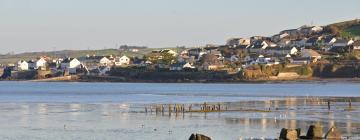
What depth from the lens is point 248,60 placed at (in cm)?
15075

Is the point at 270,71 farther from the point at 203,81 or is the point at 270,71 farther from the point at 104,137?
the point at 104,137

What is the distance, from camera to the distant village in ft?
456

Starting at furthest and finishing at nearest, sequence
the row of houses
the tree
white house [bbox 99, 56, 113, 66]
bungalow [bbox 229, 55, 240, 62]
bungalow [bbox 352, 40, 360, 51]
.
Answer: white house [bbox 99, 56, 113, 66] < the row of houses < bungalow [bbox 229, 55, 240, 62] < bungalow [bbox 352, 40, 360, 51] < the tree

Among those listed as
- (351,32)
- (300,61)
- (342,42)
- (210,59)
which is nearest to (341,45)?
(342,42)

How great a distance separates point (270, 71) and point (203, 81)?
483 inches

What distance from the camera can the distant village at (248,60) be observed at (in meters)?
139

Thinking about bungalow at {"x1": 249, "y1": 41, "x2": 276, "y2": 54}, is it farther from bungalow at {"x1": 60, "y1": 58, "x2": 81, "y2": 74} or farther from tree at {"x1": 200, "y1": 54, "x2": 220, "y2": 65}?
bungalow at {"x1": 60, "y1": 58, "x2": 81, "y2": 74}

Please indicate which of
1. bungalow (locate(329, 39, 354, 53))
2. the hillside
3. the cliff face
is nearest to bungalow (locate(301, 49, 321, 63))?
the cliff face

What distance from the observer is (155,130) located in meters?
41.7

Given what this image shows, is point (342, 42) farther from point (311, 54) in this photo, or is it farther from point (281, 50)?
point (311, 54)

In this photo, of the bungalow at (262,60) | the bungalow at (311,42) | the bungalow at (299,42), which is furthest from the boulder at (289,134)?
the bungalow at (299,42)

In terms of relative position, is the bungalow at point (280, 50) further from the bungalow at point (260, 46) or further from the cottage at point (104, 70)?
the cottage at point (104, 70)

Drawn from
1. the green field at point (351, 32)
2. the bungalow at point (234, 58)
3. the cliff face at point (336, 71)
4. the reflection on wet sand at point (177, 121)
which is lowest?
the reflection on wet sand at point (177, 121)

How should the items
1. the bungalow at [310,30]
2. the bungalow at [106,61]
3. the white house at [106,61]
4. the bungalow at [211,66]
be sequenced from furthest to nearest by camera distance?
the bungalow at [310,30] < the bungalow at [106,61] < the white house at [106,61] < the bungalow at [211,66]
